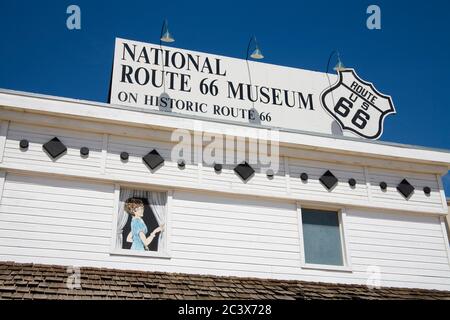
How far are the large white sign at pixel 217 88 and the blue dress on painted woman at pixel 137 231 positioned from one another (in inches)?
117

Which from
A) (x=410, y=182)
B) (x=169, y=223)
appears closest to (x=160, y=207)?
(x=169, y=223)

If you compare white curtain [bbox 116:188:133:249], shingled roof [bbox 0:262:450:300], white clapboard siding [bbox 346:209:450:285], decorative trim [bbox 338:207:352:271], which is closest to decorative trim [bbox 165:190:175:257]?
shingled roof [bbox 0:262:450:300]

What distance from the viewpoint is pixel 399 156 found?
1288 centimetres

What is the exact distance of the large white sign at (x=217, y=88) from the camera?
12.8m

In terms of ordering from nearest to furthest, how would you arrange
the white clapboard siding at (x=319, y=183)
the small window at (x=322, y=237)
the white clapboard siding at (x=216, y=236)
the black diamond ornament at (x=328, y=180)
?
the white clapboard siding at (x=216, y=236) → the small window at (x=322, y=237) → the white clapboard siding at (x=319, y=183) → the black diamond ornament at (x=328, y=180)

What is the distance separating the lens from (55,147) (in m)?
10.9

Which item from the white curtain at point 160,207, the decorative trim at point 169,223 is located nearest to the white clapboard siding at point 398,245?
the decorative trim at point 169,223

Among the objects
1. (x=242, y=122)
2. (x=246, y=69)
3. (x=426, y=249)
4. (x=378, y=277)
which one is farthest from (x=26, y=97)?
(x=426, y=249)

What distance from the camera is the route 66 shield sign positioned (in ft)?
46.6

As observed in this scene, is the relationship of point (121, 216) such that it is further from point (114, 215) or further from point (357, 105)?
point (357, 105)

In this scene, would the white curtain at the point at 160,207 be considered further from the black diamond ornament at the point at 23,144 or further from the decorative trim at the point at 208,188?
the black diamond ornament at the point at 23,144

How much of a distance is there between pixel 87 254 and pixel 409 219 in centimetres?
728

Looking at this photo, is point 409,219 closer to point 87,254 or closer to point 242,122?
point 242,122

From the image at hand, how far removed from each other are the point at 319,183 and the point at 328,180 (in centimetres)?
22
